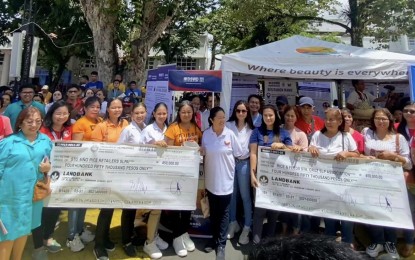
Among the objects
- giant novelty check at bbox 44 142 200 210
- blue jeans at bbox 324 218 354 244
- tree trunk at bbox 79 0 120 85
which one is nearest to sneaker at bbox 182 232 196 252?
giant novelty check at bbox 44 142 200 210

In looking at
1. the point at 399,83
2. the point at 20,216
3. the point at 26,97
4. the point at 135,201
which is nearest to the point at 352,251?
the point at 20,216

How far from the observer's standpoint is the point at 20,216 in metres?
2.98

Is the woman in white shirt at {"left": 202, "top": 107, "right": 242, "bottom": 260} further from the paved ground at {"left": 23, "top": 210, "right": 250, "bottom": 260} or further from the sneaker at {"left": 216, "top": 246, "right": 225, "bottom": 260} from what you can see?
the paved ground at {"left": 23, "top": 210, "right": 250, "bottom": 260}

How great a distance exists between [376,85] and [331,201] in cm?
618

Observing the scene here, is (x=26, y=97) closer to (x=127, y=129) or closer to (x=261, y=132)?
(x=127, y=129)

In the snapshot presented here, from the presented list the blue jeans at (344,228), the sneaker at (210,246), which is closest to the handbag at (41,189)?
the sneaker at (210,246)

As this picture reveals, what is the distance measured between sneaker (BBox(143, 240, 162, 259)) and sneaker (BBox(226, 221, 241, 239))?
101 cm

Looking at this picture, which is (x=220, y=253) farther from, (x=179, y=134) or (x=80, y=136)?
(x=80, y=136)

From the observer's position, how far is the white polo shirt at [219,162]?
3844mm

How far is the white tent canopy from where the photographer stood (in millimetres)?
5469

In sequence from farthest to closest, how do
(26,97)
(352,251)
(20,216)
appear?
(26,97) → (20,216) → (352,251)

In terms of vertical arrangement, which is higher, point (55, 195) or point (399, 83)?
point (399, 83)

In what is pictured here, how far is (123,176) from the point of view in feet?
12.7

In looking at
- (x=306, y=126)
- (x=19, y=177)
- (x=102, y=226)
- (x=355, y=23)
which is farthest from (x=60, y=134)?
(x=355, y=23)
